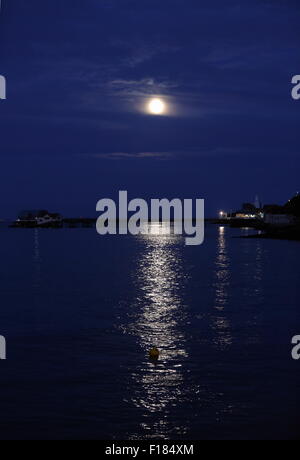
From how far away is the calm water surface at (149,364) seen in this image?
1417 centimetres

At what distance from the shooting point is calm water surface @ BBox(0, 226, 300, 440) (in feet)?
46.5

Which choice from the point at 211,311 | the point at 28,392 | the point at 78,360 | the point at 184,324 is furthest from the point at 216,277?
the point at 28,392

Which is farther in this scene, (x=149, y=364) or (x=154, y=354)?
(x=154, y=354)

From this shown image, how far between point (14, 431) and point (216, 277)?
40.3m

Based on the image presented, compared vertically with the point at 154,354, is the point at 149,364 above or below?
below

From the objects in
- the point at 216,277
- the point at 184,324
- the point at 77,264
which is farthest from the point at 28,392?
the point at 77,264

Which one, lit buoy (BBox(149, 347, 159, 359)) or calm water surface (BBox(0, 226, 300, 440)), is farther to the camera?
lit buoy (BBox(149, 347, 159, 359))

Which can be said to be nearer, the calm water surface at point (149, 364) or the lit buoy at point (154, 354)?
the calm water surface at point (149, 364)

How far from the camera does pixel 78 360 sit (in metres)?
20.4

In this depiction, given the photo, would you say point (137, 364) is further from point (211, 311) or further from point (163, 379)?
point (211, 311)

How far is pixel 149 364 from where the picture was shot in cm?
1986
